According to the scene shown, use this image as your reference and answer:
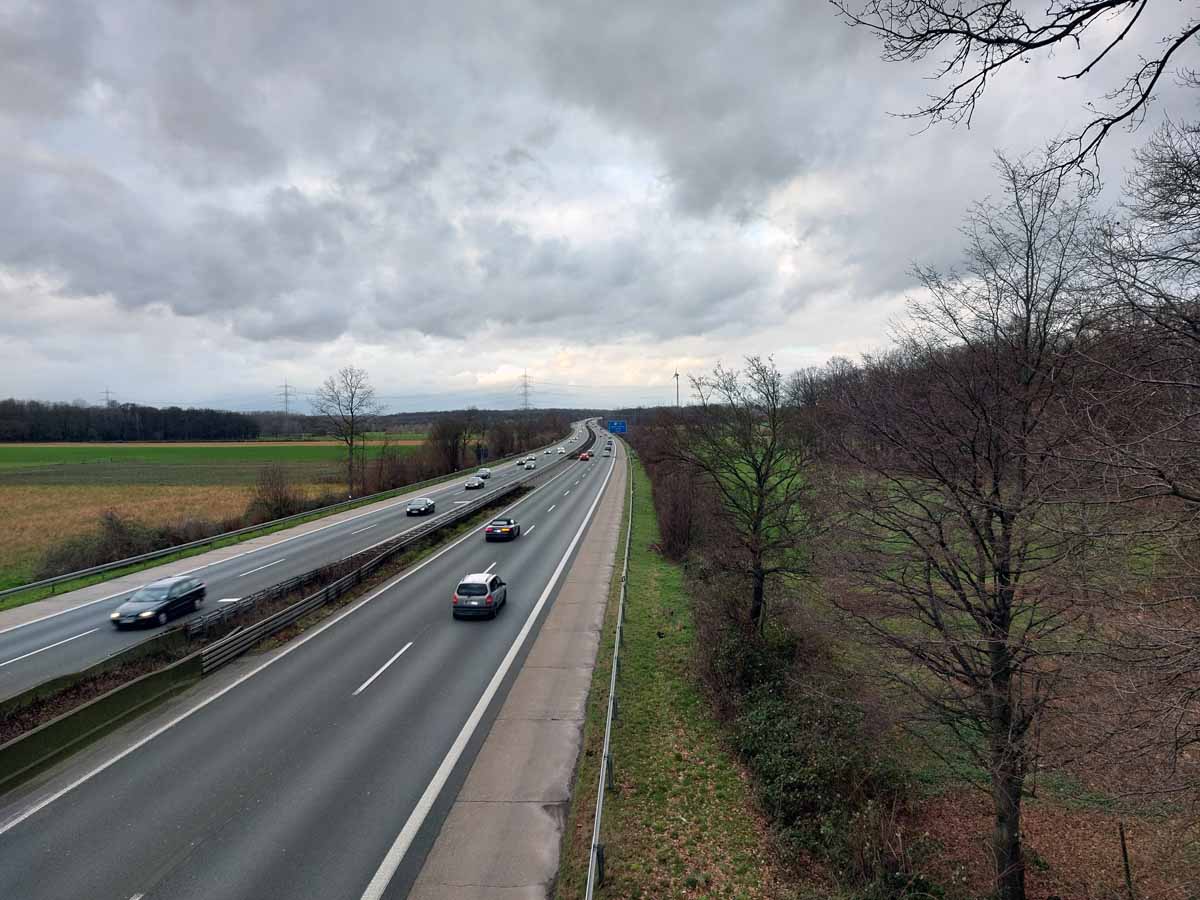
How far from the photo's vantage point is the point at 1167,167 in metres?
5.58

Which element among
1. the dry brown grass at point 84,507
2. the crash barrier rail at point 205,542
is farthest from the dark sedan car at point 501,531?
the dry brown grass at point 84,507

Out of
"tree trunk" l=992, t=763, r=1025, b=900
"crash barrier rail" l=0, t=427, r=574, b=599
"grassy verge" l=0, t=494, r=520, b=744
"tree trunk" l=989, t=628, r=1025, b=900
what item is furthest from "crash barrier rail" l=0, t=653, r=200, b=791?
"tree trunk" l=992, t=763, r=1025, b=900

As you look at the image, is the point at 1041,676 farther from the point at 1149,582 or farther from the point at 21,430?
the point at 21,430

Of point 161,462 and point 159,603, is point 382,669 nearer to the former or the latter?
point 159,603

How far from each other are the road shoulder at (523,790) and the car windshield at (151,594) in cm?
1273

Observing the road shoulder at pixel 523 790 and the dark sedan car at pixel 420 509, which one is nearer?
the road shoulder at pixel 523 790

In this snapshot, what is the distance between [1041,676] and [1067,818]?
230 inches

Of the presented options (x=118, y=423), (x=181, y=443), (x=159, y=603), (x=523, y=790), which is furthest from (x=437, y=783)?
(x=118, y=423)

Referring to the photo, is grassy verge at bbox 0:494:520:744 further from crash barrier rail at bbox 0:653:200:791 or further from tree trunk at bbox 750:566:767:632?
tree trunk at bbox 750:566:767:632

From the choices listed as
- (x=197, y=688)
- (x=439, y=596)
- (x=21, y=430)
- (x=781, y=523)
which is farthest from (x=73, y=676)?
(x=21, y=430)

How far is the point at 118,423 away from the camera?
433 ft

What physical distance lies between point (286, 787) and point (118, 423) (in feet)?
531

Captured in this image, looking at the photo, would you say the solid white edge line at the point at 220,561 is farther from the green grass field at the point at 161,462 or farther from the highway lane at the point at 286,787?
the green grass field at the point at 161,462

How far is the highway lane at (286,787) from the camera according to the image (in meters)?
8.07
